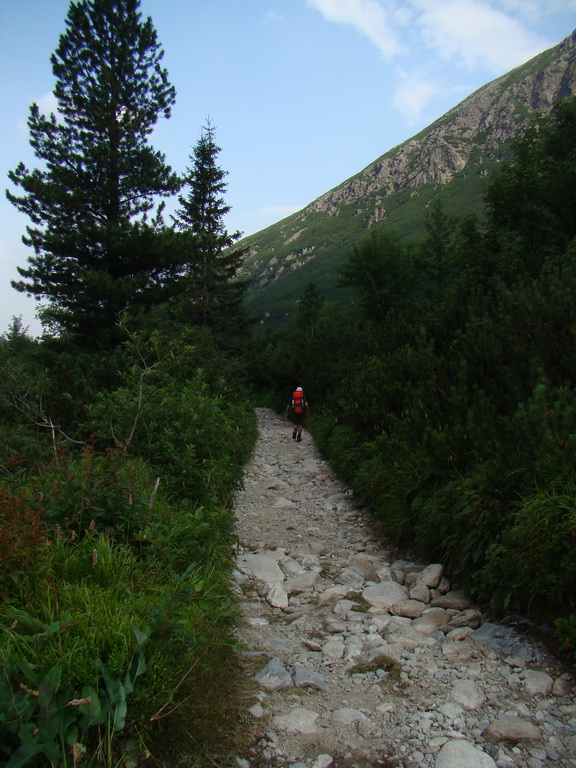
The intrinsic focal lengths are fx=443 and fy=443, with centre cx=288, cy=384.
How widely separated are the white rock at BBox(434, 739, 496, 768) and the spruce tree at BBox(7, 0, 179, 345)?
1672cm

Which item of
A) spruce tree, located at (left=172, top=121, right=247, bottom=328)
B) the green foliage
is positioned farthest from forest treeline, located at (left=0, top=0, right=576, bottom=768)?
spruce tree, located at (left=172, top=121, right=247, bottom=328)

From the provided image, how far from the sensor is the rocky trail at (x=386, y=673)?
2402 millimetres

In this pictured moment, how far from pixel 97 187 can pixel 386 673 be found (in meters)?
19.9

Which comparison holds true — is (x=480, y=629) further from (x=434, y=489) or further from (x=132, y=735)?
Result: (x=132, y=735)

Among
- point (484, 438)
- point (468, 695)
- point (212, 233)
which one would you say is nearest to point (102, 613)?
point (468, 695)

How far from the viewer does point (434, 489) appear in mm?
5453

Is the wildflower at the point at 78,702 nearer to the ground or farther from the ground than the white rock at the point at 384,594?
farther from the ground

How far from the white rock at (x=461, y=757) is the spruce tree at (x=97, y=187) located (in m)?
16.7

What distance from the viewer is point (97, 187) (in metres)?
18.0

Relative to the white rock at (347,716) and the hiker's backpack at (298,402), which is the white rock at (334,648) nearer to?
the white rock at (347,716)

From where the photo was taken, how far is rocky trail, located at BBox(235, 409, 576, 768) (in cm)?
240

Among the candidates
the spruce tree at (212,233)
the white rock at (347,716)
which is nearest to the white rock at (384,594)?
the white rock at (347,716)

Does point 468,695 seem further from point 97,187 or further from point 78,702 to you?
point 97,187

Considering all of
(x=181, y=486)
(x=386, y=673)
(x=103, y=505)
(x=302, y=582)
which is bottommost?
(x=302, y=582)
